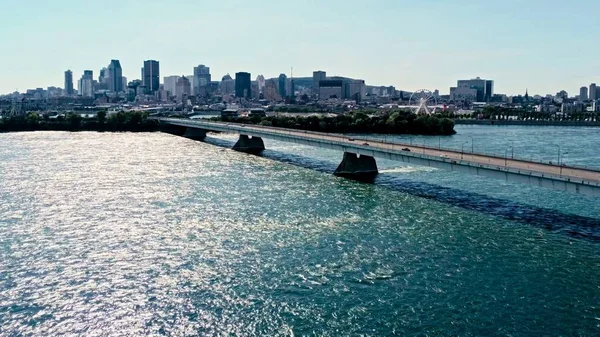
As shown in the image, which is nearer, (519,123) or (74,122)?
(74,122)

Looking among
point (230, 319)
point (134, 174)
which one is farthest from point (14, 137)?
point (230, 319)

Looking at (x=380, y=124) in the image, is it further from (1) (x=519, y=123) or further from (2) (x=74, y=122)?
(1) (x=519, y=123)

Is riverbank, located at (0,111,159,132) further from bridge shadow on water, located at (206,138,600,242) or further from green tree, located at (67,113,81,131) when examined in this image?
bridge shadow on water, located at (206,138,600,242)

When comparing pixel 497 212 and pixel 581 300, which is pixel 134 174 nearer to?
pixel 497 212

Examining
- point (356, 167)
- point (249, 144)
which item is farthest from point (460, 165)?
point (249, 144)

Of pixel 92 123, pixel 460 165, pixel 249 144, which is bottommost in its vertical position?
pixel 249 144

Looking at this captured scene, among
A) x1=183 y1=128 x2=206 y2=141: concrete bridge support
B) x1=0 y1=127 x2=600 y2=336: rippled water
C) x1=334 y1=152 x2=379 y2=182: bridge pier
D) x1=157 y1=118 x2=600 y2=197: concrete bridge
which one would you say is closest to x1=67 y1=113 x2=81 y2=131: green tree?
x1=183 y1=128 x2=206 y2=141: concrete bridge support
